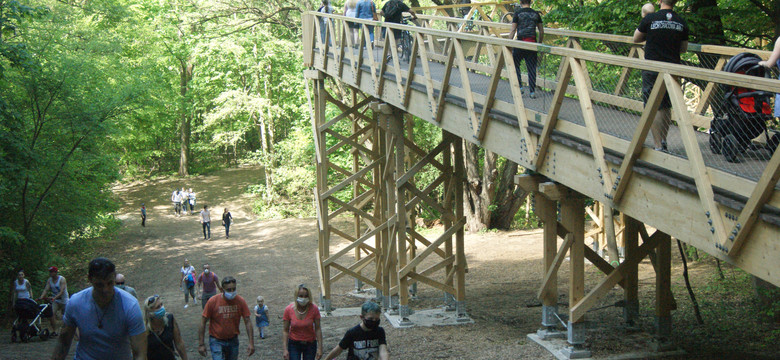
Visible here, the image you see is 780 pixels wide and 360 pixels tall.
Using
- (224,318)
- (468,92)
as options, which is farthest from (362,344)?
(468,92)

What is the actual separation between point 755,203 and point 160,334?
4703 millimetres

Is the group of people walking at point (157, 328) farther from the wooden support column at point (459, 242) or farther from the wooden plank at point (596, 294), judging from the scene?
the wooden support column at point (459, 242)

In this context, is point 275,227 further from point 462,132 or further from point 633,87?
point 633,87

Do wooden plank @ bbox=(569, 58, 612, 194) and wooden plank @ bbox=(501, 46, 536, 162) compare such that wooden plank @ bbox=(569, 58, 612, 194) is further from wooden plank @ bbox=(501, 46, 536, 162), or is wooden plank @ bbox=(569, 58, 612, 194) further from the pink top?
the pink top

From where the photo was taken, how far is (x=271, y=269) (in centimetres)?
2277

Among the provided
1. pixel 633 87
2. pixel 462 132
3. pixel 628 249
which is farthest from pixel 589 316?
pixel 633 87

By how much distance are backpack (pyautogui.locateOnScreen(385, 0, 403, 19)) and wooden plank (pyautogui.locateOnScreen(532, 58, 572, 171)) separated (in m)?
6.88

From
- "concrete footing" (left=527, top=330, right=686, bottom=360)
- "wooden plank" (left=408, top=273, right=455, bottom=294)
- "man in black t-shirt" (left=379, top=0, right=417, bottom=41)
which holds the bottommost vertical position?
"wooden plank" (left=408, top=273, right=455, bottom=294)

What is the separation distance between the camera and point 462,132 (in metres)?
8.64

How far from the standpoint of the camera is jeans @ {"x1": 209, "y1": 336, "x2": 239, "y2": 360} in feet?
23.4

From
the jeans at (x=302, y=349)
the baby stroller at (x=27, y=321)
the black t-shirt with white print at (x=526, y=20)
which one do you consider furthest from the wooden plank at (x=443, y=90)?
the baby stroller at (x=27, y=321)

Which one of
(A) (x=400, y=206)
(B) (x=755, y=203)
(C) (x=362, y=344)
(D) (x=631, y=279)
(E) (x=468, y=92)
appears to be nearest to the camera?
(B) (x=755, y=203)

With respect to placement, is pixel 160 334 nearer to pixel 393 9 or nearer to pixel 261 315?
pixel 261 315

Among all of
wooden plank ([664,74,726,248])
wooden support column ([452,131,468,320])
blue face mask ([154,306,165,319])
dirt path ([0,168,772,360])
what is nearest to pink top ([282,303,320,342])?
blue face mask ([154,306,165,319])
